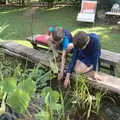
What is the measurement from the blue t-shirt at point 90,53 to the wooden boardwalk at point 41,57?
26 cm

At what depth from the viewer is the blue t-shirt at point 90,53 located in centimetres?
381

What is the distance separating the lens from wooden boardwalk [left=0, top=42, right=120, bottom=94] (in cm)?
373

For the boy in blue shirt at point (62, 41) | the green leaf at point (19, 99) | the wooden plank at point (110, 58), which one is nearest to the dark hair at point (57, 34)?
the boy in blue shirt at point (62, 41)

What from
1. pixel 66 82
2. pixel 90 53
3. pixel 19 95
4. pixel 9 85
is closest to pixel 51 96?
pixel 9 85

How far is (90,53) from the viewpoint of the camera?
3926mm

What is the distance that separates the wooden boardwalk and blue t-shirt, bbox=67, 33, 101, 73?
0.26 metres

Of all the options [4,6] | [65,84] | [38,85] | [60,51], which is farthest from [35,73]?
[4,6]

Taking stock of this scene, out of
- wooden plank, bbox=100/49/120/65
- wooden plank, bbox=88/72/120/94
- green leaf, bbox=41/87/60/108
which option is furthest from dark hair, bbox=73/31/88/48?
wooden plank, bbox=100/49/120/65

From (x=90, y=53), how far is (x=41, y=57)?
43.5 inches

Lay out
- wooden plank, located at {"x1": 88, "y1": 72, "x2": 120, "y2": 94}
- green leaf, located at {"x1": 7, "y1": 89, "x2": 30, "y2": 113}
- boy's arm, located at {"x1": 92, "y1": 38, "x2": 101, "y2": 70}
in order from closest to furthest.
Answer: green leaf, located at {"x1": 7, "y1": 89, "x2": 30, "y2": 113} < wooden plank, located at {"x1": 88, "y1": 72, "x2": 120, "y2": 94} < boy's arm, located at {"x1": 92, "y1": 38, "x2": 101, "y2": 70}

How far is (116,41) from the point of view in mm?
7121

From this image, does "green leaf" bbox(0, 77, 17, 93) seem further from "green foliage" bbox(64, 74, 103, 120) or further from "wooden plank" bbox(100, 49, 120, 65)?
"wooden plank" bbox(100, 49, 120, 65)

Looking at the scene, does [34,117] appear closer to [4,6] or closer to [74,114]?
[74,114]

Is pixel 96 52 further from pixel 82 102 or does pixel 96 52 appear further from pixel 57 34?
pixel 82 102
